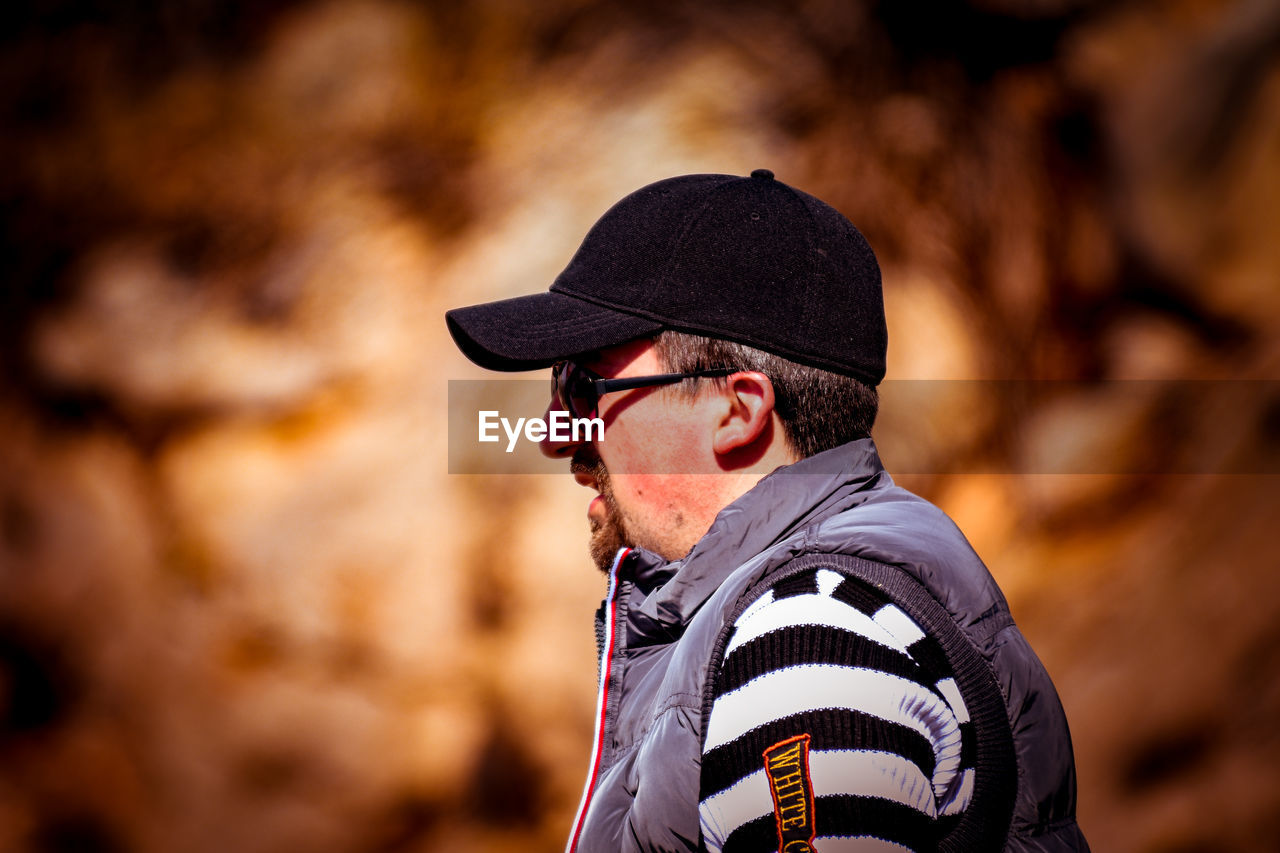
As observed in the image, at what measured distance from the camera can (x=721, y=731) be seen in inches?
26.1

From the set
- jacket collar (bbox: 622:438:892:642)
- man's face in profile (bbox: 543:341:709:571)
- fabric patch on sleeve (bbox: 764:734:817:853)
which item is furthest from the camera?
man's face in profile (bbox: 543:341:709:571)

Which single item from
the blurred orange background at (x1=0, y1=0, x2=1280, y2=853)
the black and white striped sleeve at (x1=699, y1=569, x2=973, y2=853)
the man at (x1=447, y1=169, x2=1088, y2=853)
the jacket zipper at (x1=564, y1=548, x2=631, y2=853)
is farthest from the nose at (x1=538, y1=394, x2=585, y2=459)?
the blurred orange background at (x1=0, y1=0, x2=1280, y2=853)

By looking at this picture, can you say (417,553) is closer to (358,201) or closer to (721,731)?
(358,201)

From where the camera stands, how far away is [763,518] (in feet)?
2.76

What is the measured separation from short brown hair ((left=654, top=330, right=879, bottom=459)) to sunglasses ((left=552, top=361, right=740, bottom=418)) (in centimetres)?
2

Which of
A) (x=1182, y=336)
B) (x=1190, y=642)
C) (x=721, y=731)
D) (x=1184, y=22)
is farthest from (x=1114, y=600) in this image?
(x=721, y=731)

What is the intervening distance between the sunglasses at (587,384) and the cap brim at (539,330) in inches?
1.6

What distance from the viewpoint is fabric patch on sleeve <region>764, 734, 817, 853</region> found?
0.62 meters

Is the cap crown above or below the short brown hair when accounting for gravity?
above

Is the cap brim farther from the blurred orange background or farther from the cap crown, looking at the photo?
the blurred orange background

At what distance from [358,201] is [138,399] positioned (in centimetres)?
68

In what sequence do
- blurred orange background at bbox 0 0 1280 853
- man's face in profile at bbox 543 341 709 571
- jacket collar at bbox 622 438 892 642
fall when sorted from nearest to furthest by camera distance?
jacket collar at bbox 622 438 892 642
man's face in profile at bbox 543 341 709 571
blurred orange background at bbox 0 0 1280 853

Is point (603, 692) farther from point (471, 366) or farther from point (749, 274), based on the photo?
point (471, 366)

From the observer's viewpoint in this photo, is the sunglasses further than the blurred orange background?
No
